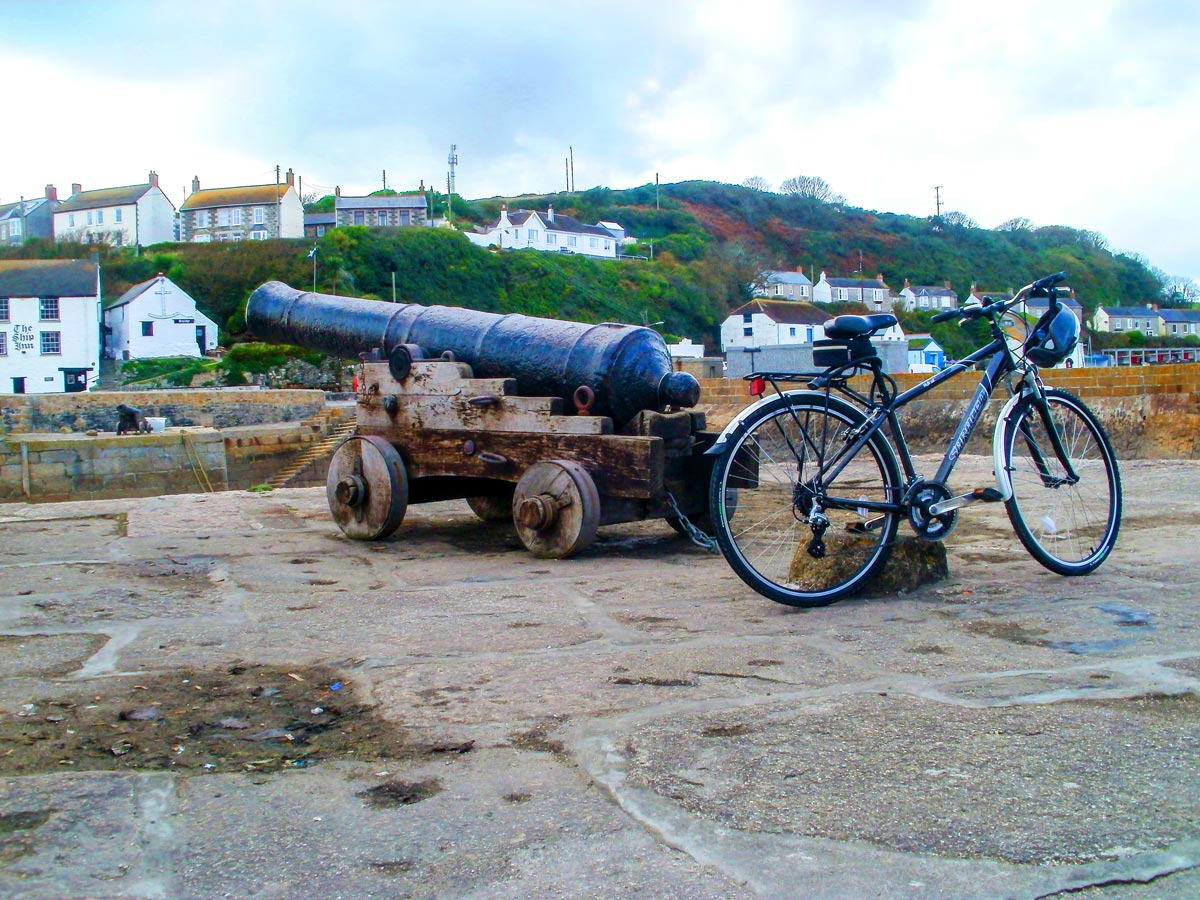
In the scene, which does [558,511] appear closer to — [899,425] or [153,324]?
[899,425]

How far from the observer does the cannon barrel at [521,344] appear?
17.3 ft

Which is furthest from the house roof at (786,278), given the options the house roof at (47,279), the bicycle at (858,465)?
the bicycle at (858,465)

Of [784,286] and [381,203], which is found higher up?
[381,203]

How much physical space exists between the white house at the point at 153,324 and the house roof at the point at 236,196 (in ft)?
92.0

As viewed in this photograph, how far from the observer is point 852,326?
3.65 meters

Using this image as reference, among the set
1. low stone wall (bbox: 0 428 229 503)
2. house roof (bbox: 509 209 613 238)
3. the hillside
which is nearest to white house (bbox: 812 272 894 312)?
the hillside

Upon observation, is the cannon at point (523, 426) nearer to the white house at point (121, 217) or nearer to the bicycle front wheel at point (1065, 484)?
the bicycle front wheel at point (1065, 484)

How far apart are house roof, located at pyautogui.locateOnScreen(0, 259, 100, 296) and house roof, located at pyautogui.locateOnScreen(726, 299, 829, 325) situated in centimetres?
3726

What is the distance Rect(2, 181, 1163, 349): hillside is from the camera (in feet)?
208

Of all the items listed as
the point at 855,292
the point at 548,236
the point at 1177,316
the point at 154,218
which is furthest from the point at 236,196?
the point at 1177,316

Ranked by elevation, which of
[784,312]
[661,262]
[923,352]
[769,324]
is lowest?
[923,352]

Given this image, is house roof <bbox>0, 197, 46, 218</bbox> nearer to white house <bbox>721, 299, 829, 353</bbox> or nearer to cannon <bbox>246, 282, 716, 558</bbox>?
white house <bbox>721, 299, 829, 353</bbox>

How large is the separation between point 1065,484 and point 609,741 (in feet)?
8.25

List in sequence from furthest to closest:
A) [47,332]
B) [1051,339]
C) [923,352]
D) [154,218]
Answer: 1. [154,218]
2. [47,332]
3. [923,352]
4. [1051,339]
